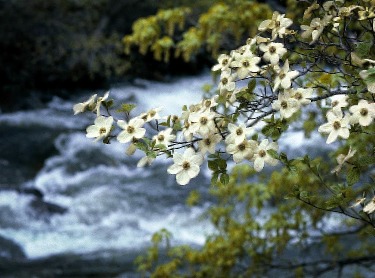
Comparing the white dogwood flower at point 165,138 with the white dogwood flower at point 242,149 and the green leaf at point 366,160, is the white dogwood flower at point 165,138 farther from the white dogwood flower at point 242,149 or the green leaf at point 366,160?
the green leaf at point 366,160

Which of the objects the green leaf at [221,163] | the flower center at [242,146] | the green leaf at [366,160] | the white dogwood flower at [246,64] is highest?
the white dogwood flower at [246,64]

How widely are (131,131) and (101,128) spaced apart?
3.6 inches

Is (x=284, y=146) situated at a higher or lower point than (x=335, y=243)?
higher

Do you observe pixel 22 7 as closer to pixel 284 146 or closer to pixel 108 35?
pixel 108 35

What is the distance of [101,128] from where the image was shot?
1.89 metres

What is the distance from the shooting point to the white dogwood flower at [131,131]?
6.04 ft

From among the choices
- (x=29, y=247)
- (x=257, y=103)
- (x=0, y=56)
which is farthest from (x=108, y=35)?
(x=257, y=103)

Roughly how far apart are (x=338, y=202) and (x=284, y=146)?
6.77m

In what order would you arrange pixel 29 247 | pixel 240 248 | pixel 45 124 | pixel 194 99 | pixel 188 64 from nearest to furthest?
pixel 240 248, pixel 29 247, pixel 45 124, pixel 194 99, pixel 188 64

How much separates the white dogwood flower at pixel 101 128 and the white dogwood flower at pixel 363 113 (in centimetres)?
63

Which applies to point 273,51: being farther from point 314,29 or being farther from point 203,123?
point 203,123

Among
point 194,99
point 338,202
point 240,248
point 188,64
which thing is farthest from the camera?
point 188,64

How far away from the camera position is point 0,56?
11.8 meters

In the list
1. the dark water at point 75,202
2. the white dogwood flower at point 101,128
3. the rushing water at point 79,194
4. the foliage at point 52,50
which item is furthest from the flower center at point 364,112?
the foliage at point 52,50
